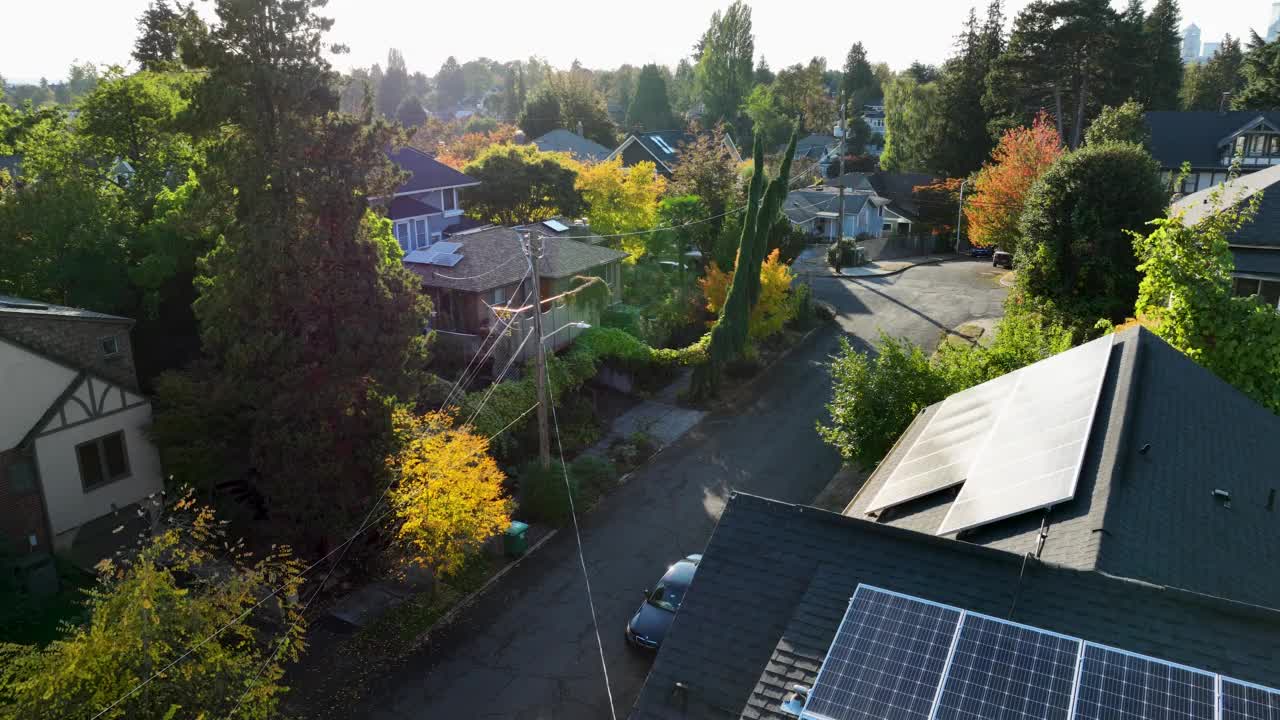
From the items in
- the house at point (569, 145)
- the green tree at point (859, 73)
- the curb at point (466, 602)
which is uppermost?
the green tree at point (859, 73)

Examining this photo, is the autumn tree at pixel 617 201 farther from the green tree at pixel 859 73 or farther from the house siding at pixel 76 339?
the green tree at pixel 859 73

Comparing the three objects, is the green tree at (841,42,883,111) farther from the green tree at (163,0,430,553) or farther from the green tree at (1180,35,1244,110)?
the green tree at (163,0,430,553)

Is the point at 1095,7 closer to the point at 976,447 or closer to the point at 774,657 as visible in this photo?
the point at 976,447

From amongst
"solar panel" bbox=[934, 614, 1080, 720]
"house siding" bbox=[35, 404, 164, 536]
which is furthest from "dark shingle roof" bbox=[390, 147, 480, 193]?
"solar panel" bbox=[934, 614, 1080, 720]

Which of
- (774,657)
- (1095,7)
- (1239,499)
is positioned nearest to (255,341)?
(774,657)

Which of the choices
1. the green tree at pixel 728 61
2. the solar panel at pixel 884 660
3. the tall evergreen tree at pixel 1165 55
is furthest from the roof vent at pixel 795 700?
the green tree at pixel 728 61

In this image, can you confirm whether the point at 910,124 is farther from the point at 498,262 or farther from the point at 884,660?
the point at 884,660
